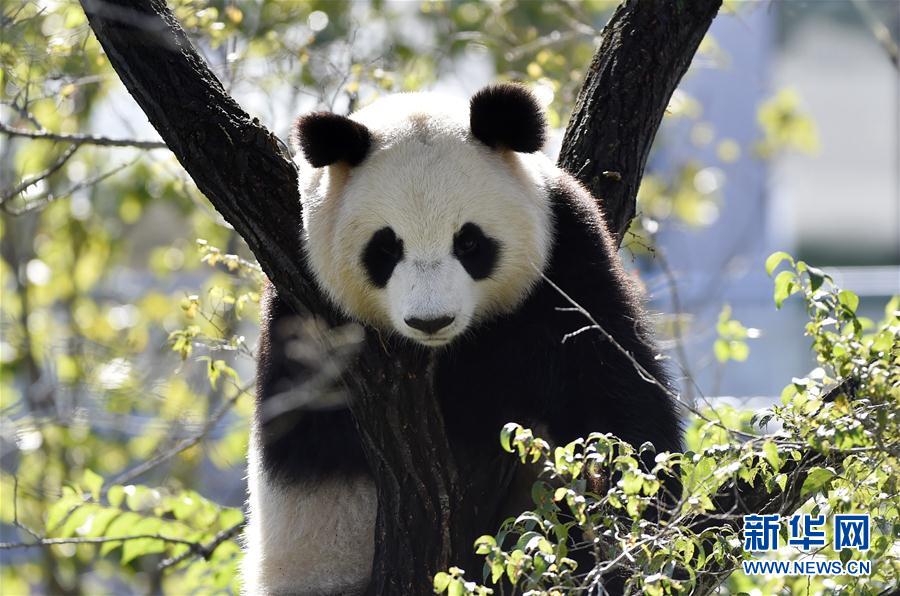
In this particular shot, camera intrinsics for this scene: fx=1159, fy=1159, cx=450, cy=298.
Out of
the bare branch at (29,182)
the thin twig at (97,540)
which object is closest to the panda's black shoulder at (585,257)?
the bare branch at (29,182)

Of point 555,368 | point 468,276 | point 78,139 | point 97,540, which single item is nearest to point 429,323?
point 468,276

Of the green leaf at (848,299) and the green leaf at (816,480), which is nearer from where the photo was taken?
the green leaf at (816,480)

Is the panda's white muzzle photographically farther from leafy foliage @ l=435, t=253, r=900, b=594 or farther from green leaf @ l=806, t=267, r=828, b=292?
green leaf @ l=806, t=267, r=828, b=292

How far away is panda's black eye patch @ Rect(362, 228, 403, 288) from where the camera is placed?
369 centimetres

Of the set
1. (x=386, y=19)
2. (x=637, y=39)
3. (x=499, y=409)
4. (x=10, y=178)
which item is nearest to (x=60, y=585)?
(x=10, y=178)

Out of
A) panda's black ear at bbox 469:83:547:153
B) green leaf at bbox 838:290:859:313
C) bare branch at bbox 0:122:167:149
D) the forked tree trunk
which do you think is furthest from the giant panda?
bare branch at bbox 0:122:167:149

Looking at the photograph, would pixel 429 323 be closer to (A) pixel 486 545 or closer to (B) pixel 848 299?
(A) pixel 486 545

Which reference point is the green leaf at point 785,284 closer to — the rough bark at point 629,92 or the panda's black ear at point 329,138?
the rough bark at point 629,92

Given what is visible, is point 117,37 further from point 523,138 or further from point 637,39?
point 637,39

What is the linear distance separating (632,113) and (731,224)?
985 cm

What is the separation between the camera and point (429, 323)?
3367 mm

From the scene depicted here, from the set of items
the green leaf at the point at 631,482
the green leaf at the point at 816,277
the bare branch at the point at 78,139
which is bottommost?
the green leaf at the point at 631,482

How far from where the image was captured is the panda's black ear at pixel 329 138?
3.67 m

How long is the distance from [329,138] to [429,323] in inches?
29.4
